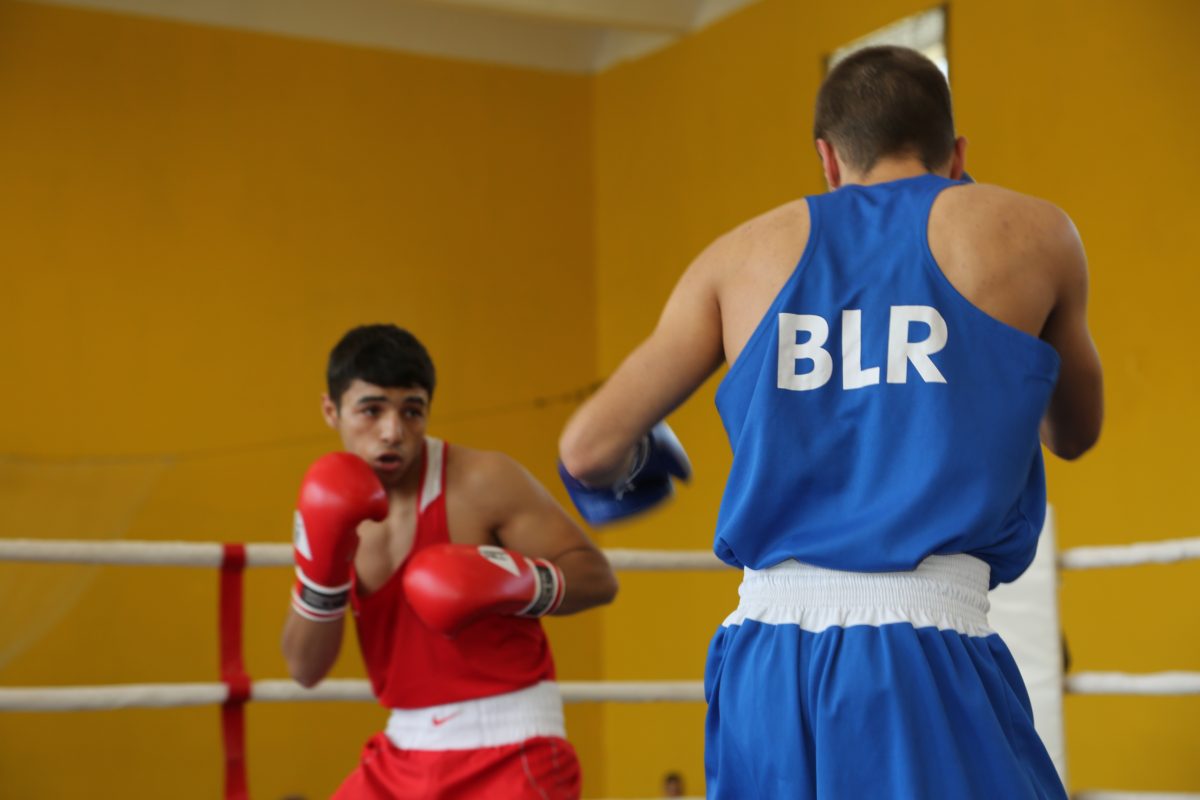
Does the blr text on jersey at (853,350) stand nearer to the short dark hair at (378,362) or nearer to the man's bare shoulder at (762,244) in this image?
the man's bare shoulder at (762,244)

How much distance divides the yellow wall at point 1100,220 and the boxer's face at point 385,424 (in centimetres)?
336

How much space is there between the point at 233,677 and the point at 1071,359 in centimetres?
175

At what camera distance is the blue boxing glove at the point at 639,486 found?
171 cm

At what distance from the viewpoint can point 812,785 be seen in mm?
1479

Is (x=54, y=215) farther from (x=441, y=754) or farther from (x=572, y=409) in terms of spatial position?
(x=441, y=754)

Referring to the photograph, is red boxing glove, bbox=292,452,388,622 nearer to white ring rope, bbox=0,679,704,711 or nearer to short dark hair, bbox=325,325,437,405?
short dark hair, bbox=325,325,437,405

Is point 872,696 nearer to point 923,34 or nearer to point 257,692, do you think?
point 257,692

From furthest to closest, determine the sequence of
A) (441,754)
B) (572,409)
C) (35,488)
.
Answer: (572,409), (35,488), (441,754)

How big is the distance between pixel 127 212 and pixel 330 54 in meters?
1.33

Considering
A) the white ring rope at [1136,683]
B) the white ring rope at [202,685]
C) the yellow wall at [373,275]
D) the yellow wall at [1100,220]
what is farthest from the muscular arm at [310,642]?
the yellow wall at [373,275]

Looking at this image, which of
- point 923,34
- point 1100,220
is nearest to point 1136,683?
point 1100,220

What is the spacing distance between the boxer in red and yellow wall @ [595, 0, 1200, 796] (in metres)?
3.22

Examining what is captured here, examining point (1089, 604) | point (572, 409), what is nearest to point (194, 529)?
point (572, 409)

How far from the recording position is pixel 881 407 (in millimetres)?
1506
